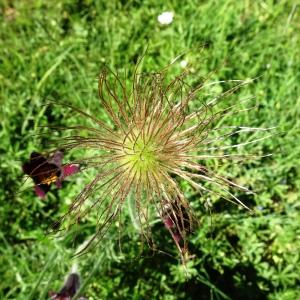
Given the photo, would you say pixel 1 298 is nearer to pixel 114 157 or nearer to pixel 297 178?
pixel 114 157

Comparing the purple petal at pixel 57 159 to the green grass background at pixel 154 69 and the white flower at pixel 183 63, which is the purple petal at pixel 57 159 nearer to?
the green grass background at pixel 154 69

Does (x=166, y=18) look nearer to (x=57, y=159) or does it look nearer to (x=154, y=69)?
(x=154, y=69)

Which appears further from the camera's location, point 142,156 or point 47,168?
point 47,168

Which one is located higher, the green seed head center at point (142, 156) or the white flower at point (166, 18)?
the white flower at point (166, 18)

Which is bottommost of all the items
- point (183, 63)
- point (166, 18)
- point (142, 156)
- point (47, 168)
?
point (142, 156)

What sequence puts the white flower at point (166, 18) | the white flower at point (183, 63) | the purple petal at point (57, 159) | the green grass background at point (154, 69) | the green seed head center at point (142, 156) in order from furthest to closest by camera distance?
1. the white flower at point (166, 18)
2. the white flower at point (183, 63)
3. the green grass background at point (154, 69)
4. the purple petal at point (57, 159)
5. the green seed head center at point (142, 156)

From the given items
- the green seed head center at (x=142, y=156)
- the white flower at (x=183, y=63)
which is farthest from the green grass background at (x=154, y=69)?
the green seed head center at (x=142, y=156)

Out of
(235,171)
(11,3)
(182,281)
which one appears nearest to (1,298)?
(182,281)

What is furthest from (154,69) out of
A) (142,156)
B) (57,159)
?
(142,156)
